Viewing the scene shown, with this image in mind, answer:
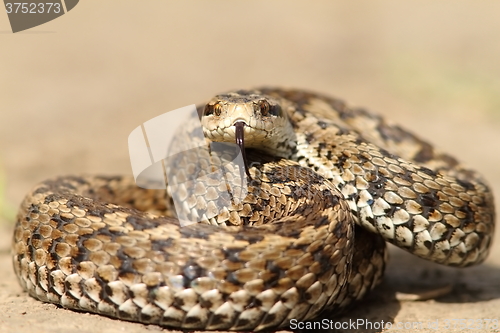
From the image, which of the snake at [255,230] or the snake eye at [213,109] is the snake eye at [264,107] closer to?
the snake at [255,230]

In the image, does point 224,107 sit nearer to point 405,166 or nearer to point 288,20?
point 405,166

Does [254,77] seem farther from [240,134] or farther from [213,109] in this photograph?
[240,134]

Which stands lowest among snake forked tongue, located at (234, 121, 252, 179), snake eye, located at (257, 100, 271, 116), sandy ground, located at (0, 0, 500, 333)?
sandy ground, located at (0, 0, 500, 333)

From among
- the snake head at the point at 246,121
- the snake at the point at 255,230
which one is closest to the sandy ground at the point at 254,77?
the snake at the point at 255,230

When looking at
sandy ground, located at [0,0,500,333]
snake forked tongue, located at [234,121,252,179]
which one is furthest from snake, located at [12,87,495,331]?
sandy ground, located at [0,0,500,333]

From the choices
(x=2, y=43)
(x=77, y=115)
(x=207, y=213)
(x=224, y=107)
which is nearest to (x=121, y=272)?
(x=207, y=213)

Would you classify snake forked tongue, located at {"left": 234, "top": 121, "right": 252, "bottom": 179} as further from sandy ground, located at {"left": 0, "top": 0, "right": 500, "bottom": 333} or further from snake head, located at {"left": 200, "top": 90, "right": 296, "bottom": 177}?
sandy ground, located at {"left": 0, "top": 0, "right": 500, "bottom": 333}
